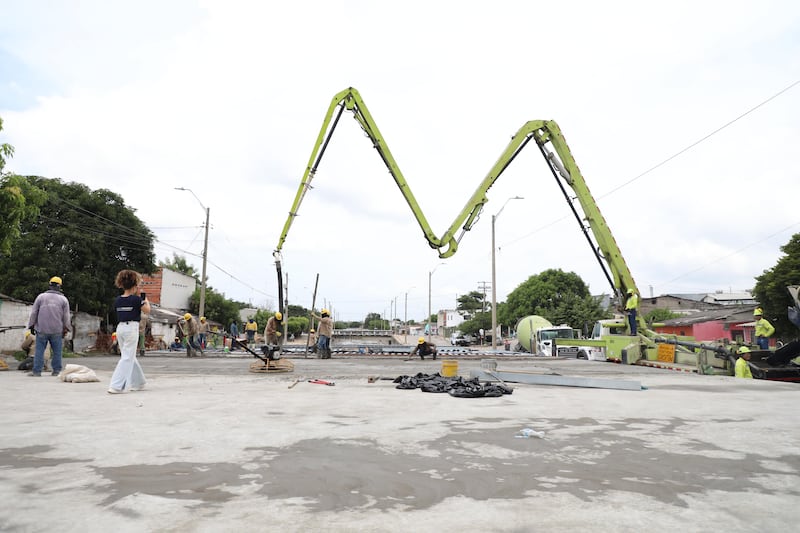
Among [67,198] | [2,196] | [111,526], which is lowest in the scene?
[111,526]

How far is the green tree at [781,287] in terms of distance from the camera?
98.0 ft

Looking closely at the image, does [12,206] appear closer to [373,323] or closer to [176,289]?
[176,289]

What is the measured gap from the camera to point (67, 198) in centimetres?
2988

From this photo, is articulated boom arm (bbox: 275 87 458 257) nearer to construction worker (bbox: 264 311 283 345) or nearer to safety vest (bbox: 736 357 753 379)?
construction worker (bbox: 264 311 283 345)

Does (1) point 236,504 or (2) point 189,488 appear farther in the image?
(2) point 189,488

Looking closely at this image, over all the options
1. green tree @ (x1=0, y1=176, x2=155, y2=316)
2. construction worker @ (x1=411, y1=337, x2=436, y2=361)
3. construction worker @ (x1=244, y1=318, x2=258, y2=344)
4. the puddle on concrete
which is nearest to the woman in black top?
the puddle on concrete

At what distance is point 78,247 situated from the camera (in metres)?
28.2

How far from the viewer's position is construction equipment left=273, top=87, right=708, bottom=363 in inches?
802

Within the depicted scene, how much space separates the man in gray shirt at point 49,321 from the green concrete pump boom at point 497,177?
405 inches

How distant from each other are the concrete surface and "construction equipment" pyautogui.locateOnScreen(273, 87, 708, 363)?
48.0ft

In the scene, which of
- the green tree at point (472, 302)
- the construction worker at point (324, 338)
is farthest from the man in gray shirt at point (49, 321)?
the green tree at point (472, 302)

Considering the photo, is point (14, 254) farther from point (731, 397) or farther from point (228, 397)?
point (731, 397)

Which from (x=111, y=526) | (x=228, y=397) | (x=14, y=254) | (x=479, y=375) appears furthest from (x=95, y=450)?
(x=14, y=254)

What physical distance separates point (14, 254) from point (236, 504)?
31.0 metres
